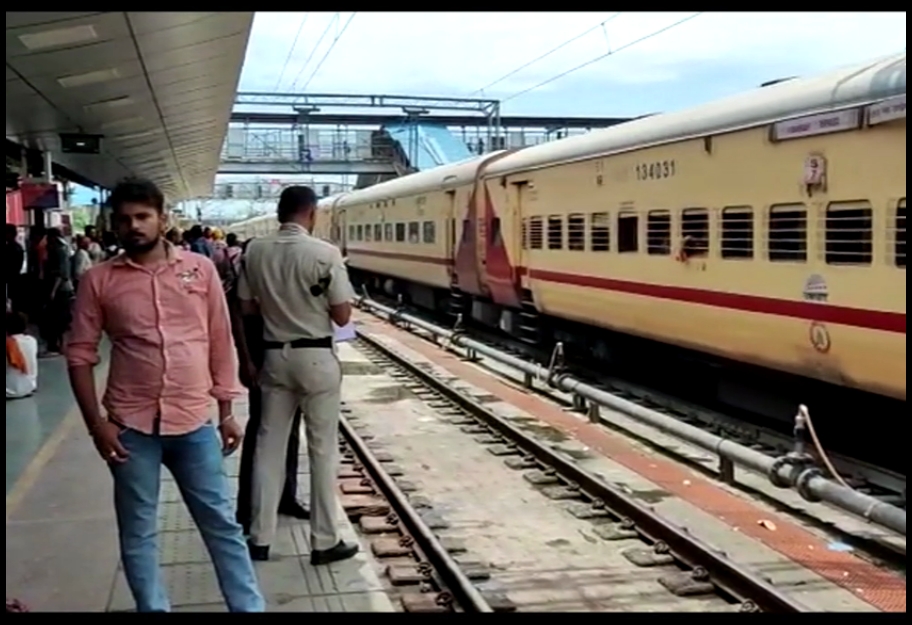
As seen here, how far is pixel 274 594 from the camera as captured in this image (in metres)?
5.38

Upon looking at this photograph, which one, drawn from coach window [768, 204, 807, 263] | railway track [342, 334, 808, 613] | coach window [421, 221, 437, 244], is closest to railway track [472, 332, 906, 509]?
railway track [342, 334, 808, 613]

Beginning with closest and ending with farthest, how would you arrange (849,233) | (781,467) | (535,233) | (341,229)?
(781,467) → (849,233) → (535,233) → (341,229)

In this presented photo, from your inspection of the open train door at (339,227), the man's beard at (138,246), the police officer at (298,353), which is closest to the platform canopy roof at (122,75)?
the police officer at (298,353)

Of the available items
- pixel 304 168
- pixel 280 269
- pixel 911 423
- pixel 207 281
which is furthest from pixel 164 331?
pixel 304 168

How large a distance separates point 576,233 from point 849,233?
5.47m

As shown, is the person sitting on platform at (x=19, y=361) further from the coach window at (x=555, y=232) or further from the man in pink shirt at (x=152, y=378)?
the man in pink shirt at (x=152, y=378)

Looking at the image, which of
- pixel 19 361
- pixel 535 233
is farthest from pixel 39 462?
pixel 535 233

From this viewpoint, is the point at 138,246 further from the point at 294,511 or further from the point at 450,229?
the point at 450,229

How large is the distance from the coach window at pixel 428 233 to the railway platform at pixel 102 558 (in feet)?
41.2

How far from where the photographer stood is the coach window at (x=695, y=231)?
9703mm

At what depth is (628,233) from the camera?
11.4 meters

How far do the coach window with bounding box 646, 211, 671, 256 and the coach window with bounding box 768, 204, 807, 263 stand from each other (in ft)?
5.92

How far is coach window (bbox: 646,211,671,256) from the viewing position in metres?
→ 10.4

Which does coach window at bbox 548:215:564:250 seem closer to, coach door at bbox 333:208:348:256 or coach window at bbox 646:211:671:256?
coach window at bbox 646:211:671:256
